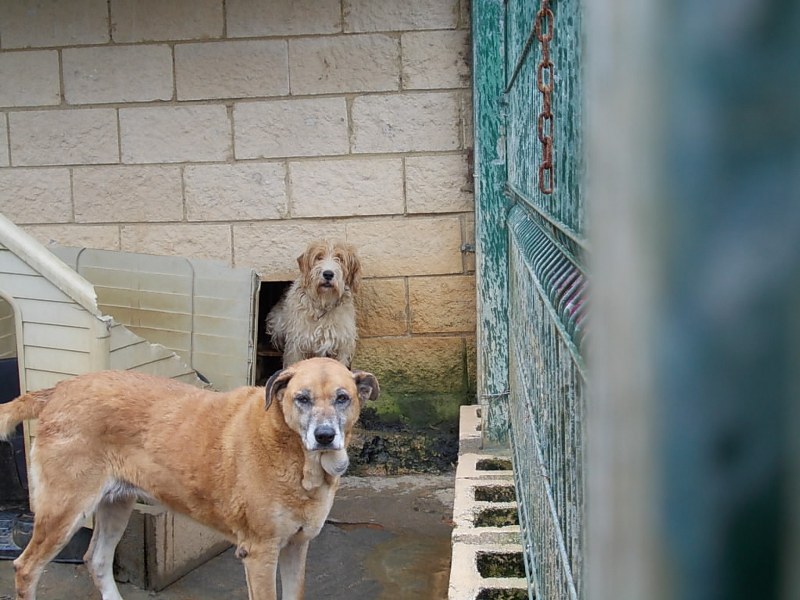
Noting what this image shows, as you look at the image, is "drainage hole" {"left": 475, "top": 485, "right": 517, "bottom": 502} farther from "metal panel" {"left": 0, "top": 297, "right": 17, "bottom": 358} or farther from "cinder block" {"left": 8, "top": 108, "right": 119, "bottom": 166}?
"cinder block" {"left": 8, "top": 108, "right": 119, "bottom": 166}

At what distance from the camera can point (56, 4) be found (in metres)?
7.16

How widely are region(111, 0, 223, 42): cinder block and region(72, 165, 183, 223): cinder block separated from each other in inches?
38.2

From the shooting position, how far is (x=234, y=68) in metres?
7.08

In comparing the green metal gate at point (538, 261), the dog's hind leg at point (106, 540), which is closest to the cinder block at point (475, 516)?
the green metal gate at point (538, 261)

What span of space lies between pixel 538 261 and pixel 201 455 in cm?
235

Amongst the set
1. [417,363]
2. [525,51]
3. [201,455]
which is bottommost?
[417,363]

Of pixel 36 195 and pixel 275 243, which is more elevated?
pixel 36 195

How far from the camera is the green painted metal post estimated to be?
18.1ft

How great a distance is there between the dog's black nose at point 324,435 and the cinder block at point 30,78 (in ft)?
14.6

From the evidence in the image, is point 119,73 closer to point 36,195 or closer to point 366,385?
point 36,195

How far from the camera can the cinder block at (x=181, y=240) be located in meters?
7.25

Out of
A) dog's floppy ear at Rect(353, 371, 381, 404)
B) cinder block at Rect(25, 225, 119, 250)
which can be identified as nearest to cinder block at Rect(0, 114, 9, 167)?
cinder block at Rect(25, 225, 119, 250)

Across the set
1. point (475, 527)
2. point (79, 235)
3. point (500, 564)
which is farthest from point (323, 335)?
point (500, 564)

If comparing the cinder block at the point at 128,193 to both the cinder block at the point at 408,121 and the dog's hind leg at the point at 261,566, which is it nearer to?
the cinder block at the point at 408,121
